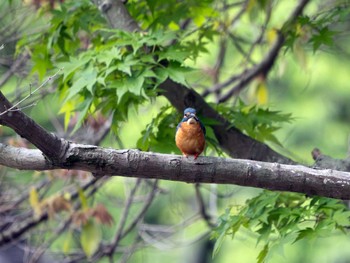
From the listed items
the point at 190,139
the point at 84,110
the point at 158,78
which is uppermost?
the point at 158,78

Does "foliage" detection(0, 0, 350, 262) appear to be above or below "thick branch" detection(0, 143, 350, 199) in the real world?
above

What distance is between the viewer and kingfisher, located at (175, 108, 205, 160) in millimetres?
2562

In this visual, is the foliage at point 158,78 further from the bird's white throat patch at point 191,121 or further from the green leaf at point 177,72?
the bird's white throat patch at point 191,121

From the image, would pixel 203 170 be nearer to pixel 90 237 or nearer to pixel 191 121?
pixel 191 121

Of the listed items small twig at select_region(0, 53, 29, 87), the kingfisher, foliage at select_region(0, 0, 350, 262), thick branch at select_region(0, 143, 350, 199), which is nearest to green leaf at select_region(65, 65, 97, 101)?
foliage at select_region(0, 0, 350, 262)

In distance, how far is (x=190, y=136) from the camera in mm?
2619

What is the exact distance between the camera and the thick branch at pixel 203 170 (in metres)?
2.36

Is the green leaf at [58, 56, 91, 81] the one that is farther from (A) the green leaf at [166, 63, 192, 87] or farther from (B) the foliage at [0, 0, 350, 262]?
(A) the green leaf at [166, 63, 192, 87]

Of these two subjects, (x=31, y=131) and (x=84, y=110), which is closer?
(x=31, y=131)

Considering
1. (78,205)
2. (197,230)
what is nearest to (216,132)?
(78,205)

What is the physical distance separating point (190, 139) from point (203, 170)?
0.17 meters

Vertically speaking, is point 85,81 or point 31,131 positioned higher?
point 85,81

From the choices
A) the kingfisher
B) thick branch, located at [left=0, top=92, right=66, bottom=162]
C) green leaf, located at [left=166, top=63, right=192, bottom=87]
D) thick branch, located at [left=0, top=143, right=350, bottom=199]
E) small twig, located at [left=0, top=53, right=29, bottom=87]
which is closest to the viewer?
thick branch, located at [left=0, top=92, right=66, bottom=162]

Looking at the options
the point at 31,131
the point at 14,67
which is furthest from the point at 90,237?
the point at 31,131
